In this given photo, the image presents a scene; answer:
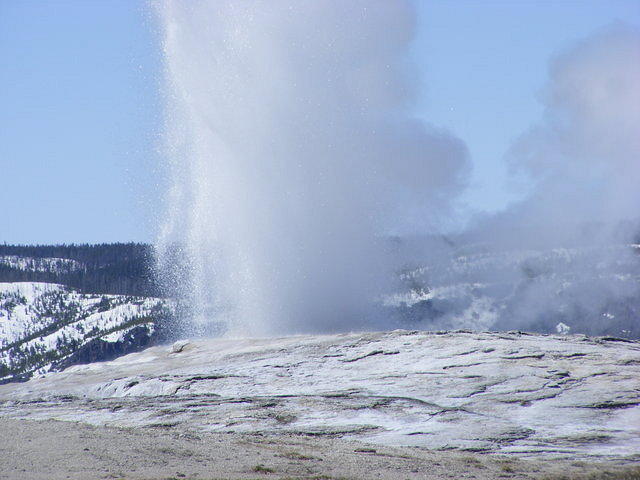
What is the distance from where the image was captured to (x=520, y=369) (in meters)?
29.4

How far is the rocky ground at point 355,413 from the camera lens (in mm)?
21391

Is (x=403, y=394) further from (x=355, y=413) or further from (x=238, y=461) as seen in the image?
(x=238, y=461)

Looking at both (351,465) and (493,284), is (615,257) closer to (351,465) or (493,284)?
(493,284)

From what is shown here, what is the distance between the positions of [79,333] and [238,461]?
160m

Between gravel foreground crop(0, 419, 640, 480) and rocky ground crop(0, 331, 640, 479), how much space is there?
0.18 feet

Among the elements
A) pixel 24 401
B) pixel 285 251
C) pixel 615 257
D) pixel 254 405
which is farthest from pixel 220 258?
pixel 615 257

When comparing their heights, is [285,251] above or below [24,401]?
above

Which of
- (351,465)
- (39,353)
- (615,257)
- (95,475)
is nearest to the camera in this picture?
(95,475)

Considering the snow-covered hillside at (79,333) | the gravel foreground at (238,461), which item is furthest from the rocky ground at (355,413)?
the snow-covered hillside at (79,333)

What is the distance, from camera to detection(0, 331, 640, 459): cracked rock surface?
977 inches

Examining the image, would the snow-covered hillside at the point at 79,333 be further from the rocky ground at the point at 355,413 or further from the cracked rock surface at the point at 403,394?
the rocky ground at the point at 355,413

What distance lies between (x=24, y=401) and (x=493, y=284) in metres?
79.5

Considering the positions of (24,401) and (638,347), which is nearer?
(638,347)

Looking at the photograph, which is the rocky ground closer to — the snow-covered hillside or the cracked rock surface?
the cracked rock surface
